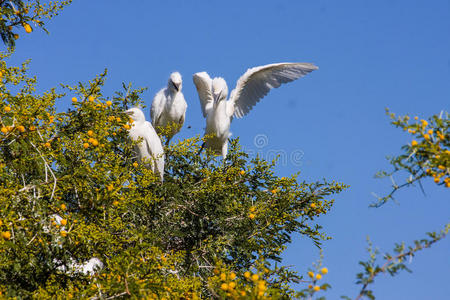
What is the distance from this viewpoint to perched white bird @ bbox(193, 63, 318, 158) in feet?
30.2

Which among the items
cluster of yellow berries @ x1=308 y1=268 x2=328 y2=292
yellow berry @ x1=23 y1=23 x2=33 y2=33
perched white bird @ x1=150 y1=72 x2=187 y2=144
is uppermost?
perched white bird @ x1=150 y1=72 x2=187 y2=144

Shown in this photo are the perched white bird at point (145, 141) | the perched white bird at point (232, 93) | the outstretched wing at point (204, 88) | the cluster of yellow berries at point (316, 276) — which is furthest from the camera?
the outstretched wing at point (204, 88)

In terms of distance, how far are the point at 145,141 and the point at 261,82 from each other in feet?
8.51

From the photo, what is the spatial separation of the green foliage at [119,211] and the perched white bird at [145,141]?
14 cm

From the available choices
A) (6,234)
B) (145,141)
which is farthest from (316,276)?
(145,141)

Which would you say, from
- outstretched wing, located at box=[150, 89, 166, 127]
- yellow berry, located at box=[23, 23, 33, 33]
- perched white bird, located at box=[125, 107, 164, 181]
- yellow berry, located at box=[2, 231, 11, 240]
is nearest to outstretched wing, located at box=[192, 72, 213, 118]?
outstretched wing, located at box=[150, 89, 166, 127]

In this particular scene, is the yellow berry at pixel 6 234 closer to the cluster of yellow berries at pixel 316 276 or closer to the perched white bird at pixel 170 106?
the cluster of yellow berries at pixel 316 276

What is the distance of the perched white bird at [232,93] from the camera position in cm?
920

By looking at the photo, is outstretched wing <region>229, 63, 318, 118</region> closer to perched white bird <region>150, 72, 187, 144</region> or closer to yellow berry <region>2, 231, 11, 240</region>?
perched white bird <region>150, 72, 187, 144</region>

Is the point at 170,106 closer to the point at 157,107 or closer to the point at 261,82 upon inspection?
the point at 157,107

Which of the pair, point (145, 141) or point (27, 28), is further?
point (145, 141)

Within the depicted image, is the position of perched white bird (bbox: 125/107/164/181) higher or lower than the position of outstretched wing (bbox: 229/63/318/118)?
lower

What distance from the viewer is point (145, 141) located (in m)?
7.81

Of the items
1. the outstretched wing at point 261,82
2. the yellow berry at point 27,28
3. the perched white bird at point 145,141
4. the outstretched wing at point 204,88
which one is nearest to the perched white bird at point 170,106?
the outstretched wing at point 204,88
